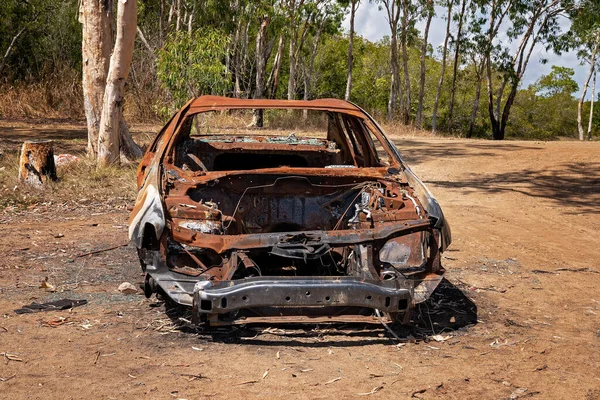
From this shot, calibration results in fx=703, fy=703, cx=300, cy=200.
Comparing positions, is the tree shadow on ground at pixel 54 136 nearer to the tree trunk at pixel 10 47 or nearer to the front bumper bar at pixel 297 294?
the tree trunk at pixel 10 47

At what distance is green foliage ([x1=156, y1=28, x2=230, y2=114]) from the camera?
1450 cm

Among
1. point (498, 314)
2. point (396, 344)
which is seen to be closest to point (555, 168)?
point (498, 314)

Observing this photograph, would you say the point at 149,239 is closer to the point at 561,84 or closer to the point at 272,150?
the point at 272,150

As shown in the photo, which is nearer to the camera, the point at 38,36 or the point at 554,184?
the point at 554,184

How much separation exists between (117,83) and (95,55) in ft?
3.48

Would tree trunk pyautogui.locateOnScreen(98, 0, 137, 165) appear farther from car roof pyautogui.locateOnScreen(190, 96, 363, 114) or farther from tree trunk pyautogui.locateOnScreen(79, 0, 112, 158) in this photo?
car roof pyautogui.locateOnScreen(190, 96, 363, 114)

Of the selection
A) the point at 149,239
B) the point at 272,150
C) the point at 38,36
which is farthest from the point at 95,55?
the point at 38,36

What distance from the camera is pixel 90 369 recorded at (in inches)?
150

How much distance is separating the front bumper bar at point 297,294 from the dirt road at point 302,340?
310 mm

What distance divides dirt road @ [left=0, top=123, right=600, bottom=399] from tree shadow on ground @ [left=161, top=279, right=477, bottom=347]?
14 millimetres

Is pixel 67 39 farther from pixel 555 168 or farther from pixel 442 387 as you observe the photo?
pixel 442 387

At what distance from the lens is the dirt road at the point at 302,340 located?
371cm

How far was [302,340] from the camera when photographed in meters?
4.44

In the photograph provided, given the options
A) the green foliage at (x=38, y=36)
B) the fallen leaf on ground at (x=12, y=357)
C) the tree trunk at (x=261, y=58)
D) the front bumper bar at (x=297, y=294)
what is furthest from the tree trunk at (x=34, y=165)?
the tree trunk at (x=261, y=58)
